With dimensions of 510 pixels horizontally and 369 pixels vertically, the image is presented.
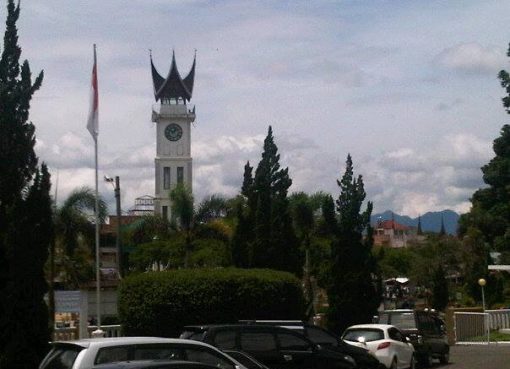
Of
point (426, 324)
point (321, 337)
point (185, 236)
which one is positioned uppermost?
point (185, 236)

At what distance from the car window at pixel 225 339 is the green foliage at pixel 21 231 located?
367 centimetres

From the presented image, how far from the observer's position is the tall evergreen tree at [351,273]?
31828mm

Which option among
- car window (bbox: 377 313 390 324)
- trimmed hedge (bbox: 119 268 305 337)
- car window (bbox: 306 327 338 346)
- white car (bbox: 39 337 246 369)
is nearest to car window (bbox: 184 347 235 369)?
white car (bbox: 39 337 246 369)

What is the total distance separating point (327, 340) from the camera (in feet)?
72.9

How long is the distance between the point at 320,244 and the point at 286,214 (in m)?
18.0

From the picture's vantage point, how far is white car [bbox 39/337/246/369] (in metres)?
13.1

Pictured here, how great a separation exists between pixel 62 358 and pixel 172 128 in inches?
3544

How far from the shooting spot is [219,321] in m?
25.1

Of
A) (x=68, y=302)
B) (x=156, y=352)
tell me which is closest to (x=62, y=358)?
(x=156, y=352)

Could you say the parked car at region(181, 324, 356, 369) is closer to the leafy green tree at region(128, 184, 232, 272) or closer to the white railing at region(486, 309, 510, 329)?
the leafy green tree at region(128, 184, 232, 272)

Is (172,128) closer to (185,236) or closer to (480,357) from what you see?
(185,236)

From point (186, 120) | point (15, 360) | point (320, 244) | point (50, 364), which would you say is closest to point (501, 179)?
point (320, 244)

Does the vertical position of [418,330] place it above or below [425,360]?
above

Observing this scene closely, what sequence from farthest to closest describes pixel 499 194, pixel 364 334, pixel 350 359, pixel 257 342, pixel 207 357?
pixel 499 194 < pixel 364 334 < pixel 350 359 < pixel 257 342 < pixel 207 357
